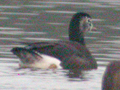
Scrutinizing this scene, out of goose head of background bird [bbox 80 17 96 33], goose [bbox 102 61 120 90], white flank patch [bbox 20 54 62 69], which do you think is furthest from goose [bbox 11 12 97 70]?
goose [bbox 102 61 120 90]

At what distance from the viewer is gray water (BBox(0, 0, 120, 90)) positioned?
722 cm

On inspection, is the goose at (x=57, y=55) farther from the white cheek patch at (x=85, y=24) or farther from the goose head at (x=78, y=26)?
the white cheek patch at (x=85, y=24)

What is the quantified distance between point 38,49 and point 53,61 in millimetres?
335

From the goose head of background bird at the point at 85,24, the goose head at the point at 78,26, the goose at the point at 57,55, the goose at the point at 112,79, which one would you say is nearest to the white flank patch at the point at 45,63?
the goose at the point at 57,55

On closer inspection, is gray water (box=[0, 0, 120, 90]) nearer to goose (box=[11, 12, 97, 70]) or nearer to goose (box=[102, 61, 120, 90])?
goose (box=[11, 12, 97, 70])

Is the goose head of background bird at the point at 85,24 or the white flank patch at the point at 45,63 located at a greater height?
the goose head of background bird at the point at 85,24

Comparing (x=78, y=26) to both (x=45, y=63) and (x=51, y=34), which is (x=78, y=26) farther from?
(x=51, y=34)

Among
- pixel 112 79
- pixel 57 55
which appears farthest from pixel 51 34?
pixel 112 79

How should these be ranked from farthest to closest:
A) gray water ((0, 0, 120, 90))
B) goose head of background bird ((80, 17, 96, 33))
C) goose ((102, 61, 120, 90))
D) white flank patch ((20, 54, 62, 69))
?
1. goose head of background bird ((80, 17, 96, 33))
2. white flank patch ((20, 54, 62, 69))
3. gray water ((0, 0, 120, 90))
4. goose ((102, 61, 120, 90))

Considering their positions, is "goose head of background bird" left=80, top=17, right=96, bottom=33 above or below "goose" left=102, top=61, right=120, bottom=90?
below

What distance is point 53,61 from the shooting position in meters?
8.55

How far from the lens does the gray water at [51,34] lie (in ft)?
23.7

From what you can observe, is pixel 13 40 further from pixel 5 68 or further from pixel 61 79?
pixel 61 79

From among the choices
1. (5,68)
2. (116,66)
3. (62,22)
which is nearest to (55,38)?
(62,22)
